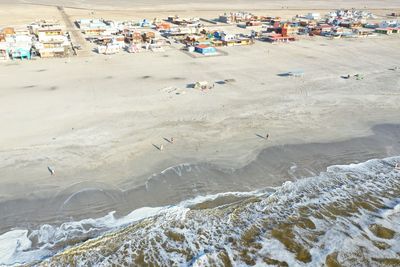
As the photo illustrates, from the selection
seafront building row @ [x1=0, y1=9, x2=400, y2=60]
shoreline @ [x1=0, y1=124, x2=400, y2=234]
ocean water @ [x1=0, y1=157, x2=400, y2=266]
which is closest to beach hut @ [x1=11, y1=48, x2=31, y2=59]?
seafront building row @ [x1=0, y1=9, x2=400, y2=60]

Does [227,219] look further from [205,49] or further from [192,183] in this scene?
[205,49]

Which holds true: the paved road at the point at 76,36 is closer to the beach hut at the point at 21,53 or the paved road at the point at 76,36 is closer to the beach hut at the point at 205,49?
the beach hut at the point at 21,53

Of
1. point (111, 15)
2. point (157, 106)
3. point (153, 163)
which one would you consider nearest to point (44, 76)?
point (157, 106)

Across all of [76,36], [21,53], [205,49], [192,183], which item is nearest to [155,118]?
[192,183]

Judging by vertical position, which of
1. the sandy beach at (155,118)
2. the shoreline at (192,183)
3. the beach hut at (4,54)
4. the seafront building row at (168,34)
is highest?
the seafront building row at (168,34)

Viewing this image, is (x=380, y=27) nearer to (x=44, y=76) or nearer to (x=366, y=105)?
(x=366, y=105)

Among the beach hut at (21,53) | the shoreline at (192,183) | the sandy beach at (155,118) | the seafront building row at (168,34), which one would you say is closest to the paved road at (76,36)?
the seafront building row at (168,34)

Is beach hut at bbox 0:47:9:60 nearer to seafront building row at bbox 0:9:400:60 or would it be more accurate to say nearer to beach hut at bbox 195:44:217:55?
seafront building row at bbox 0:9:400:60
